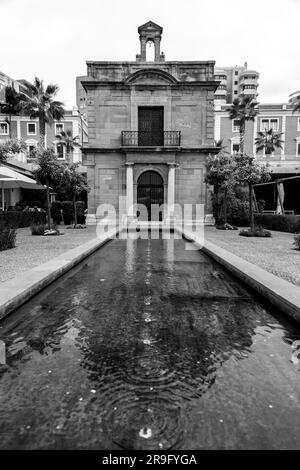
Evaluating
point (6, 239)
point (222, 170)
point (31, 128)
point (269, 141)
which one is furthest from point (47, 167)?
Answer: point (269, 141)

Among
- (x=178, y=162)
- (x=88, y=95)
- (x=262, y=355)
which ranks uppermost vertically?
(x=88, y=95)

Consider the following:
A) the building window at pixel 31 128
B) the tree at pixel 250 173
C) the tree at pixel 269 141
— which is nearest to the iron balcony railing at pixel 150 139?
the tree at pixel 250 173

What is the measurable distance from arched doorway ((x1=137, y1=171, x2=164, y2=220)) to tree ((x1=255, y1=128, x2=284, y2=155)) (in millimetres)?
27071

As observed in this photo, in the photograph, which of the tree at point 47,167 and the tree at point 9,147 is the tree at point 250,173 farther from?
the tree at point 9,147

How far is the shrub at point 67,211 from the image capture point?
2797 centimetres

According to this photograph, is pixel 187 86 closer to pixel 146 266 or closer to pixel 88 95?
pixel 88 95

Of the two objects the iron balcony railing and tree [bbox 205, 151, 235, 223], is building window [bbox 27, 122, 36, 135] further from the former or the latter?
tree [bbox 205, 151, 235, 223]

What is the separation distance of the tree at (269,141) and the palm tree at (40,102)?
27.8m

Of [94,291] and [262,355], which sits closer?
[262,355]

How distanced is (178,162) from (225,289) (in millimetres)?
20844

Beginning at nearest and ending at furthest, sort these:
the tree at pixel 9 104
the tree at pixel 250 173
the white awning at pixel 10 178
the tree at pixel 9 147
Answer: the tree at pixel 9 147 → the tree at pixel 250 173 → the white awning at pixel 10 178 → the tree at pixel 9 104

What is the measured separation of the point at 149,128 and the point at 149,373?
2530 cm

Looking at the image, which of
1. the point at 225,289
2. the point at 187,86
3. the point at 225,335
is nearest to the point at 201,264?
the point at 225,289
